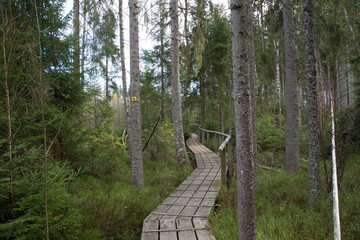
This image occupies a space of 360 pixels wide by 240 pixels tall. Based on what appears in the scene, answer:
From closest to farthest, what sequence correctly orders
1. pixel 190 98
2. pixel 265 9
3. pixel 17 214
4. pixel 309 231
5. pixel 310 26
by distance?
pixel 17 214, pixel 309 231, pixel 310 26, pixel 265 9, pixel 190 98

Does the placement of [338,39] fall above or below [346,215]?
above

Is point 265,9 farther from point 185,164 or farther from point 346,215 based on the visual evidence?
point 346,215

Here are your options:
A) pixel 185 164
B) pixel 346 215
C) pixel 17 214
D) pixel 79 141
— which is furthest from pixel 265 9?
pixel 17 214

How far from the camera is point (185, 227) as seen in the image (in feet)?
10.1

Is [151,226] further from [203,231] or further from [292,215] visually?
[292,215]

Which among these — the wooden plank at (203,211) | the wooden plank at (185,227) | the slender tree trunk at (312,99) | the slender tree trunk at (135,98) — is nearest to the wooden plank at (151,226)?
the wooden plank at (185,227)

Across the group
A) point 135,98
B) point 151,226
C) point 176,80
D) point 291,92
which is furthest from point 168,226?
point 291,92

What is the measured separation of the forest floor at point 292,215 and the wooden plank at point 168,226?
0.59m

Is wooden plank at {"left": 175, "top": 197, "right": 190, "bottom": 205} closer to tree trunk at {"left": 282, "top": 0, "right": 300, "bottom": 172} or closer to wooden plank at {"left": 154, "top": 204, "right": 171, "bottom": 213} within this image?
wooden plank at {"left": 154, "top": 204, "right": 171, "bottom": 213}

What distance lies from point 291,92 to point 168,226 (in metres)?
5.90

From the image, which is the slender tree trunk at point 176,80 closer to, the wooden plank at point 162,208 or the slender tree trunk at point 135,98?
the slender tree trunk at point 135,98

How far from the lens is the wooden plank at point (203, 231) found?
282cm

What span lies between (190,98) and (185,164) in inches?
318

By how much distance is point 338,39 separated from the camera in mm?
3395
